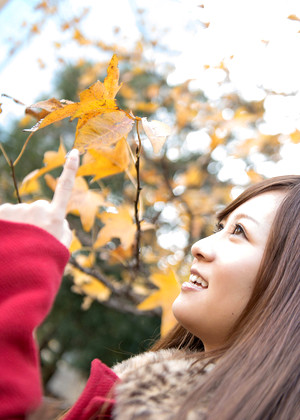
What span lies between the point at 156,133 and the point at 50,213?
229 millimetres

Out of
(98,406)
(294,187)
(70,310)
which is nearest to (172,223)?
(70,310)

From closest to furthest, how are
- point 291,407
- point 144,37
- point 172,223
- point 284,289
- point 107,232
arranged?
point 291,407
point 284,289
point 107,232
point 144,37
point 172,223

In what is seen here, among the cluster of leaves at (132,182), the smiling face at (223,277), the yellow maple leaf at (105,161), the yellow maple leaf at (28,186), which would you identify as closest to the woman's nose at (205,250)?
the smiling face at (223,277)

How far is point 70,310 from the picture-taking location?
11.7ft

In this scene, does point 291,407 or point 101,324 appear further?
point 101,324

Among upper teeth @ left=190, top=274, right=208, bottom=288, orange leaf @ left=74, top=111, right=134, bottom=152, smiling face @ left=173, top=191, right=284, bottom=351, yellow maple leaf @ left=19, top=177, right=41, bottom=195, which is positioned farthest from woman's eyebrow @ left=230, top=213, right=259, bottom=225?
yellow maple leaf @ left=19, top=177, right=41, bottom=195

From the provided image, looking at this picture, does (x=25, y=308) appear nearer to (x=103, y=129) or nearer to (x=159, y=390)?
(x=159, y=390)

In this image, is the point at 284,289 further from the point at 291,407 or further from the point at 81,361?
the point at 81,361

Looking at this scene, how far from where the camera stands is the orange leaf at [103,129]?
2.62 feet

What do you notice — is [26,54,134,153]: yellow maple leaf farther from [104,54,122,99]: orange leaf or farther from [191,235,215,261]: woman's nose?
[191,235,215,261]: woman's nose

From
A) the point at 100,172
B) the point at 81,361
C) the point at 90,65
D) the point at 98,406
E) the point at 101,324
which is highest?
the point at 100,172

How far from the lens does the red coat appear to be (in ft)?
2.04

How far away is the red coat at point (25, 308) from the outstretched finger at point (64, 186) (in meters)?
0.06

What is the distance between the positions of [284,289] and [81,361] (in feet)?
10.1
